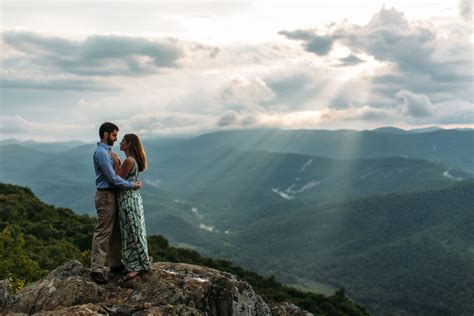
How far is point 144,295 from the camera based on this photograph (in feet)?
44.9

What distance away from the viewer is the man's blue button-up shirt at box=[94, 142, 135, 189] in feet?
46.9

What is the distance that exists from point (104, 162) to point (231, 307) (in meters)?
6.16

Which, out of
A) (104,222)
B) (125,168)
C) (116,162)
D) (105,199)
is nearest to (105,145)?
(116,162)

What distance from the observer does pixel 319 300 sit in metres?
87.8

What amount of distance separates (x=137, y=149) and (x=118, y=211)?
219cm

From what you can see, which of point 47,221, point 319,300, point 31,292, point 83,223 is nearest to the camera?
point 31,292

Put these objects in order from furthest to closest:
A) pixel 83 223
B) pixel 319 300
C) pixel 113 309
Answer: pixel 319 300 < pixel 83 223 < pixel 113 309

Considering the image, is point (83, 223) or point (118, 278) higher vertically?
point (118, 278)

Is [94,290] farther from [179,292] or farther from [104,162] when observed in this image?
[104,162]

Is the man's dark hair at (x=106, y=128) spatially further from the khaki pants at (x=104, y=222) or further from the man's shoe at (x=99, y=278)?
the man's shoe at (x=99, y=278)

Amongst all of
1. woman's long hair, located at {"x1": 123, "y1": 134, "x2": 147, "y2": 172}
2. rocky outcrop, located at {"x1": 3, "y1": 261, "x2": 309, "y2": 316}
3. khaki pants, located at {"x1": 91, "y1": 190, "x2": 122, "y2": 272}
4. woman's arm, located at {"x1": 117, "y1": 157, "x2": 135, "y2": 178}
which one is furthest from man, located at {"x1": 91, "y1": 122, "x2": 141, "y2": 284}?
rocky outcrop, located at {"x1": 3, "y1": 261, "x2": 309, "y2": 316}

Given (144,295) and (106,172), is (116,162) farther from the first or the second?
(144,295)

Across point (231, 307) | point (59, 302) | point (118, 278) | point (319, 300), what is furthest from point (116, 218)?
point (319, 300)

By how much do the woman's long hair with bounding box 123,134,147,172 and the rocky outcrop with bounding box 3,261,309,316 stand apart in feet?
12.4
